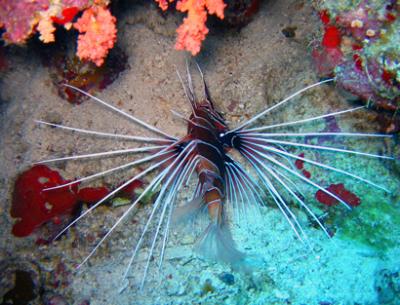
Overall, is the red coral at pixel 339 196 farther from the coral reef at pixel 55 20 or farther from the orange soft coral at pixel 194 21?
the coral reef at pixel 55 20

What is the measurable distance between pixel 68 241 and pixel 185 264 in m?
1.46

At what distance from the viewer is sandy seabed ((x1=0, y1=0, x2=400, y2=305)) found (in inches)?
120

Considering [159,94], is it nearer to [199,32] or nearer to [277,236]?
[199,32]

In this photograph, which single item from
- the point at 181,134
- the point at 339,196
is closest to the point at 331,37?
the point at 339,196

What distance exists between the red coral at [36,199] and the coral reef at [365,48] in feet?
10.1

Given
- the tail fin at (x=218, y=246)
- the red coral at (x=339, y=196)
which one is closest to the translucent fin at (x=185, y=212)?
the tail fin at (x=218, y=246)

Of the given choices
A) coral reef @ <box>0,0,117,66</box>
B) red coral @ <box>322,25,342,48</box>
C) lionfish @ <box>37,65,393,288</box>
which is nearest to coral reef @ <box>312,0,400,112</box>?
red coral @ <box>322,25,342,48</box>

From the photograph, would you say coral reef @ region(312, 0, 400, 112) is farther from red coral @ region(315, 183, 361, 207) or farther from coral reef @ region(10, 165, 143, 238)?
coral reef @ region(10, 165, 143, 238)

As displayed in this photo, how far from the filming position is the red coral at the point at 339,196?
3291 mm

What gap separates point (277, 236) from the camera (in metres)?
Answer: 3.43

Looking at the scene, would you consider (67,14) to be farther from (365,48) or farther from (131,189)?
(365,48)

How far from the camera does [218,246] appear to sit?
10.0 ft

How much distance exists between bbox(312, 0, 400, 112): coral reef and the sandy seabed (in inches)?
16.4

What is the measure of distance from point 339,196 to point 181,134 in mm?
1929
